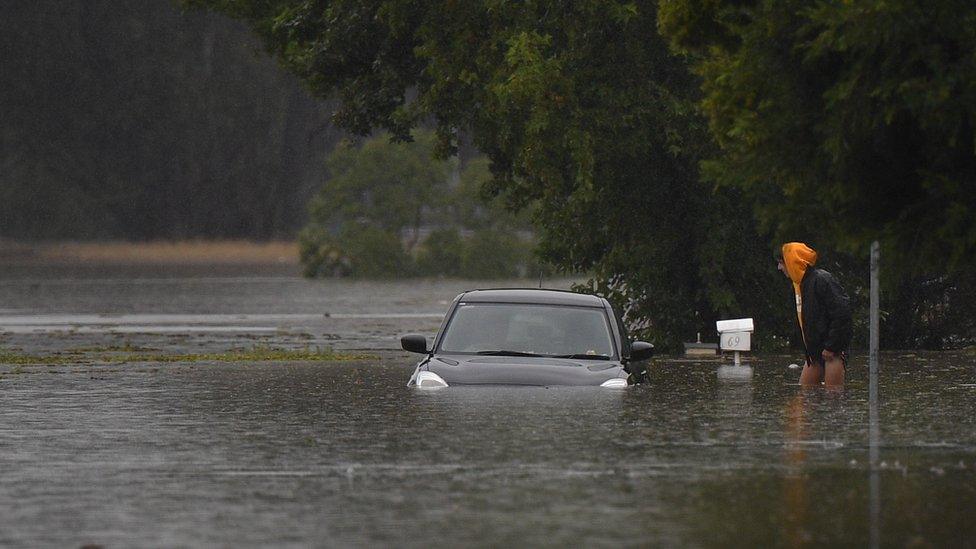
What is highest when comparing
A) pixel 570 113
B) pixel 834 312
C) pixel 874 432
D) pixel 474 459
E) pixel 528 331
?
pixel 570 113

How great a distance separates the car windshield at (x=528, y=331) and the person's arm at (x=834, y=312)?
9.39 ft

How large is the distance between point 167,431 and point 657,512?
6.47 meters

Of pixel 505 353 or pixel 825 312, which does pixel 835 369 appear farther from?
pixel 505 353

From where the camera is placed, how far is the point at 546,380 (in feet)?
57.6

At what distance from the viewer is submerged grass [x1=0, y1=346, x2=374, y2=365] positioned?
29.5 meters

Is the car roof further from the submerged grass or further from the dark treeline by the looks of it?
the dark treeline

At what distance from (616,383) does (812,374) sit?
4.58m

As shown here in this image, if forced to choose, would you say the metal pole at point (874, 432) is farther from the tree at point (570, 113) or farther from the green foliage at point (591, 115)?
the tree at point (570, 113)

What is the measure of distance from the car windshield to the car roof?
0.05m

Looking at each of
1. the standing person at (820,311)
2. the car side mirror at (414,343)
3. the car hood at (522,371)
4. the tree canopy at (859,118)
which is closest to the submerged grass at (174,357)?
the standing person at (820,311)

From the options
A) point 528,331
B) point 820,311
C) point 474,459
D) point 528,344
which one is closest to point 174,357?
point 820,311

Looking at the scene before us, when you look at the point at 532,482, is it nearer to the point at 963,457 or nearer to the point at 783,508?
the point at 783,508

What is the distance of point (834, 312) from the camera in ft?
69.0

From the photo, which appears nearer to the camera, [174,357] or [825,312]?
[825,312]
